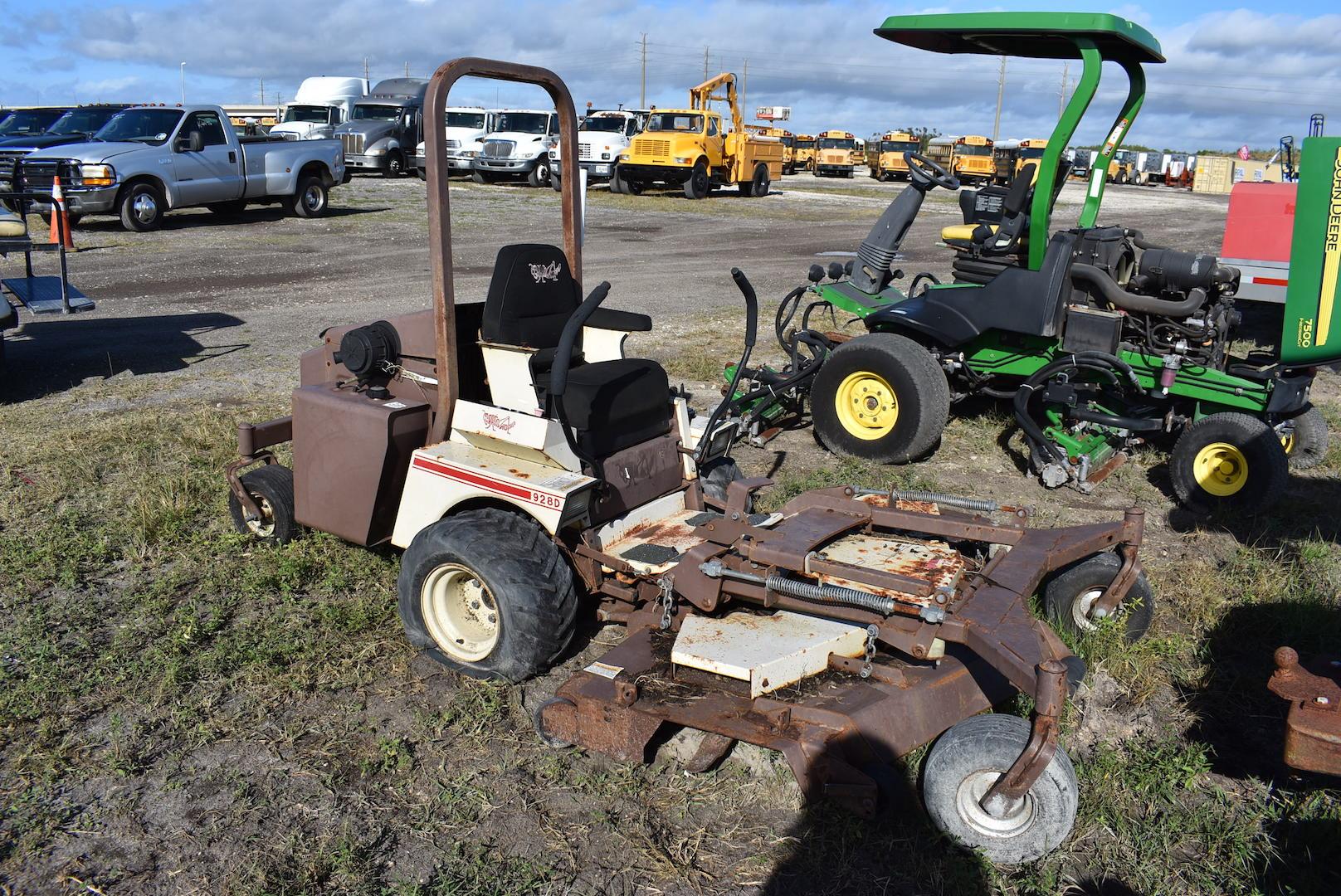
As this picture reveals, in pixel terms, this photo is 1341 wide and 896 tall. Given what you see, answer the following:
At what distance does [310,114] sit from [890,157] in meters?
22.7

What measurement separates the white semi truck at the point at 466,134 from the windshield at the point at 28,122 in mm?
8059

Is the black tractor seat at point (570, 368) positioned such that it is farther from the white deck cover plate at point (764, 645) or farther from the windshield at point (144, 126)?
the windshield at point (144, 126)

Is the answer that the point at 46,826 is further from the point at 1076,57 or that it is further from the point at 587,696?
the point at 1076,57

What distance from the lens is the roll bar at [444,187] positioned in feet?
12.7

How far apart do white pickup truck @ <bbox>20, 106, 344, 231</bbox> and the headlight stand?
0.04 feet

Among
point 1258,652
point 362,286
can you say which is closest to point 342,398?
point 1258,652

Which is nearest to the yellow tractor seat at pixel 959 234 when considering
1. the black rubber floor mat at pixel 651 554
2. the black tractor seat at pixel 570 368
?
the black tractor seat at pixel 570 368

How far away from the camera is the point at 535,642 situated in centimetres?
369

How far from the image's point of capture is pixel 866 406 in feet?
21.5

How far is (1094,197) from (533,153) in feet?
66.7

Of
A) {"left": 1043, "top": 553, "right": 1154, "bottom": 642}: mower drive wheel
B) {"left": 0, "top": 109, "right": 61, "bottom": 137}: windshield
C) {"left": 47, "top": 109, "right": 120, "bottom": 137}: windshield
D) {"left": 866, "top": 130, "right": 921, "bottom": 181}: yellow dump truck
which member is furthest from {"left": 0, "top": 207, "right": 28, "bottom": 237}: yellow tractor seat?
{"left": 866, "top": 130, "right": 921, "bottom": 181}: yellow dump truck

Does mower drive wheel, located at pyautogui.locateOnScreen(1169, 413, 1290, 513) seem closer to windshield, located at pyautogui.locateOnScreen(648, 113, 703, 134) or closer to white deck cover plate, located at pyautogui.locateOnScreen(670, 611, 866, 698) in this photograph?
white deck cover plate, located at pyautogui.locateOnScreen(670, 611, 866, 698)

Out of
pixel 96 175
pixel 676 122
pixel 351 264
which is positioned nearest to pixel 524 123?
pixel 676 122

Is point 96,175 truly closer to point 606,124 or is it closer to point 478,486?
point 478,486
